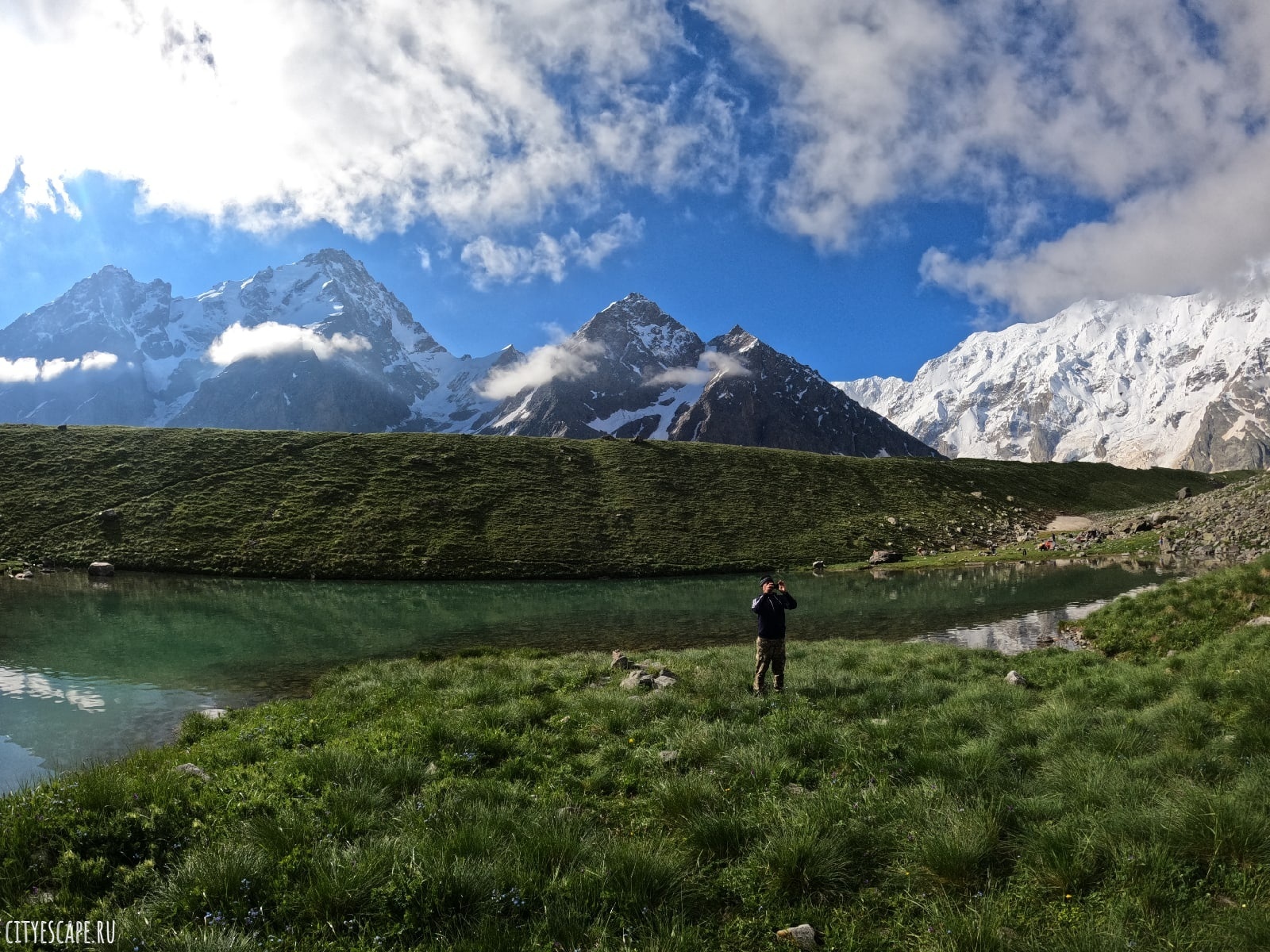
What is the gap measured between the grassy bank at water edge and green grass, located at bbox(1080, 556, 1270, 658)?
26.4 ft

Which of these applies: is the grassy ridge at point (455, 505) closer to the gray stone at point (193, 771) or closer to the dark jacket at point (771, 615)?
the dark jacket at point (771, 615)

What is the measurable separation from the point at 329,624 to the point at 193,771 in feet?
83.7

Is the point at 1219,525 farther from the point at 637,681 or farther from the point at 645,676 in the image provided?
the point at 637,681

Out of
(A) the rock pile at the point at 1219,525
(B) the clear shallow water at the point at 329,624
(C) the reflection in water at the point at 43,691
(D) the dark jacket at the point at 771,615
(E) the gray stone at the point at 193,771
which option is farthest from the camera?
(A) the rock pile at the point at 1219,525

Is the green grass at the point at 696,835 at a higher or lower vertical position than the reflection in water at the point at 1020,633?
higher

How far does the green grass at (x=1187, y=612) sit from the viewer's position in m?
17.8

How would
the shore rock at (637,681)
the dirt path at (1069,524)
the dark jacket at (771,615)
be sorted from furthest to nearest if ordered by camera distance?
the dirt path at (1069,524) → the dark jacket at (771,615) → the shore rock at (637,681)

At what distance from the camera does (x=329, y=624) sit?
109ft

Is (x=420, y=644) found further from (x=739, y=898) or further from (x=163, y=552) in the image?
(x=163, y=552)

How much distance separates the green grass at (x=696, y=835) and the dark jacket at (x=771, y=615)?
12.2 ft

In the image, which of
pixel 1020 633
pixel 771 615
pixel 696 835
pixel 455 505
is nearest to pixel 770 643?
pixel 771 615

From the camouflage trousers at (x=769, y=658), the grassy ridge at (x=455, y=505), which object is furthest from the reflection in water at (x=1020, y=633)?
the grassy ridge at (x=455, y=505)

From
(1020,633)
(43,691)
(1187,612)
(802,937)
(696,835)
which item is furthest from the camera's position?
(1020,633)

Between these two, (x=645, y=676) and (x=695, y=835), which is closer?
(x=695, y=835)
